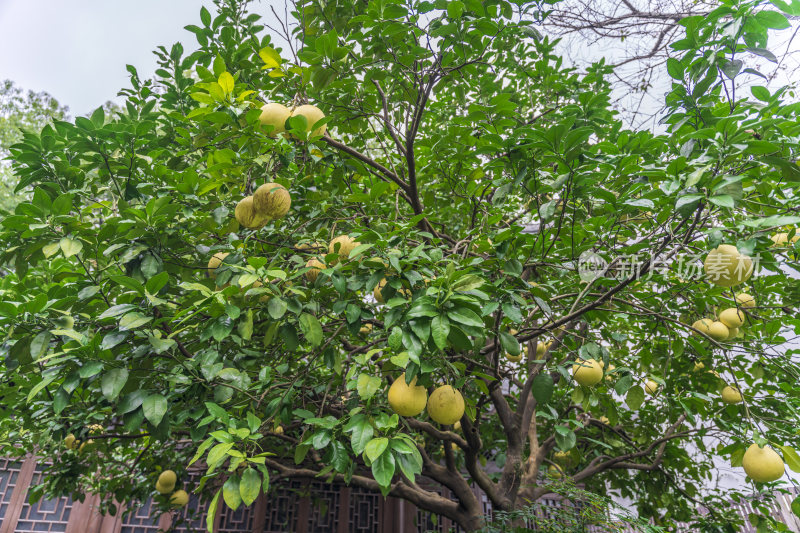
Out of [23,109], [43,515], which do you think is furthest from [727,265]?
[23,109]

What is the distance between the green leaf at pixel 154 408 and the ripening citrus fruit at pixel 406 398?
0.64m

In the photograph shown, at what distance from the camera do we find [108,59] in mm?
5180

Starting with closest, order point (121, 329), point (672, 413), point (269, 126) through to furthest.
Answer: point (121, 329)
point (269, 126)
point (672, 413)

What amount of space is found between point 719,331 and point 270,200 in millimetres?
2123

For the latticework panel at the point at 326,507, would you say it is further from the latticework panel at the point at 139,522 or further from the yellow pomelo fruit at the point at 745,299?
the yellow pomelo fruit at the point at 745,299

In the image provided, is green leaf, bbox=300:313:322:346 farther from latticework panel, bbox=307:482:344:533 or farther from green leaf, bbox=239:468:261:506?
latticework panel, bbox=307:482:344:533

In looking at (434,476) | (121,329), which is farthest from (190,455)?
(121,329)

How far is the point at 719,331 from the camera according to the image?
2.08 meters

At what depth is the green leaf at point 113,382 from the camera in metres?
1.19

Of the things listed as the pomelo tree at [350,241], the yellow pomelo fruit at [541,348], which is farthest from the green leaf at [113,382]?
the yellow pomelo fruit at [541,348]

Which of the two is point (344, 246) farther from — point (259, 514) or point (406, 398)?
point (259, 514)

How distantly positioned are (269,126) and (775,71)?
3.26 m

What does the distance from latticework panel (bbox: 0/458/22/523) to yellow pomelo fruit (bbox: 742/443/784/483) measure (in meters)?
4.72

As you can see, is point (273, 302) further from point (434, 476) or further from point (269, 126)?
point (434, 476)
